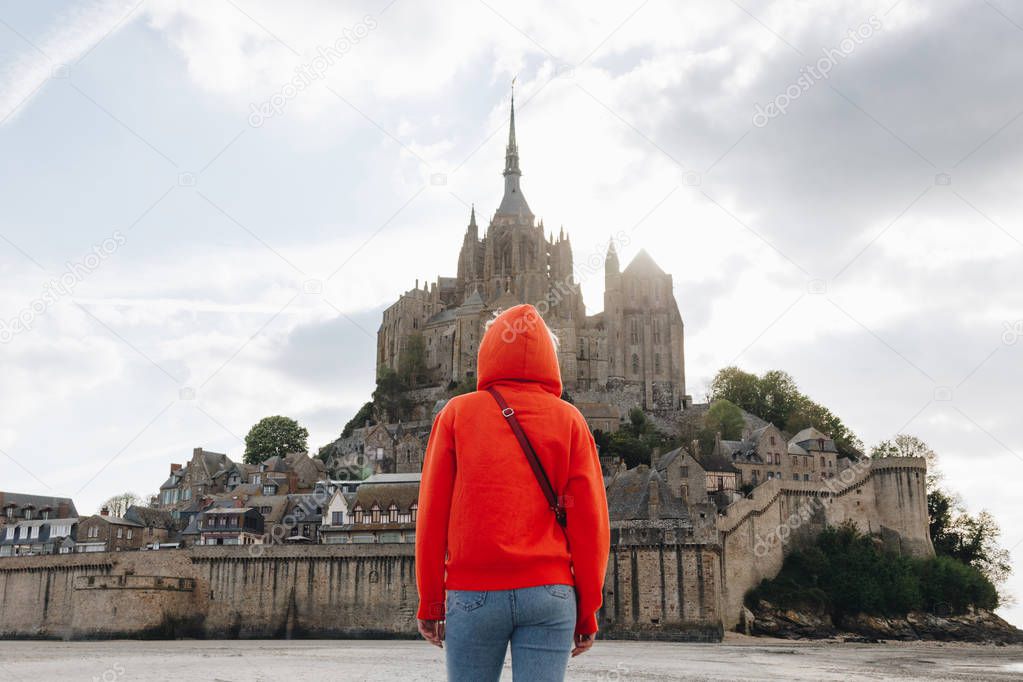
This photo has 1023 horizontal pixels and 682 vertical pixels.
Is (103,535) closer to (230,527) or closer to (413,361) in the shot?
(230,527)

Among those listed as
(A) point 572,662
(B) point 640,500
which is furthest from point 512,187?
(A) point 572,662

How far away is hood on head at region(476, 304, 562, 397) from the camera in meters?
6.41

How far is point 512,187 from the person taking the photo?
128 metres

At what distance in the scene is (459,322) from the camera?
350ft

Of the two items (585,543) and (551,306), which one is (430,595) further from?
(551,306)

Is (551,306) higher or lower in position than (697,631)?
higher

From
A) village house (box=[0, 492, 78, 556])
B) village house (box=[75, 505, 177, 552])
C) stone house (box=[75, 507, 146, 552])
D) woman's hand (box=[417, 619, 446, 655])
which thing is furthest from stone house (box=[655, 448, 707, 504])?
woman's hand (box=[417, 619, 446, 655])

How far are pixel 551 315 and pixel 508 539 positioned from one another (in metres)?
98.4

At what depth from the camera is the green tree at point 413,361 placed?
107 metres

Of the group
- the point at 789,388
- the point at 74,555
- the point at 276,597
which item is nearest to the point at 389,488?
the point at 276,597

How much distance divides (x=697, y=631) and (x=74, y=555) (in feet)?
120

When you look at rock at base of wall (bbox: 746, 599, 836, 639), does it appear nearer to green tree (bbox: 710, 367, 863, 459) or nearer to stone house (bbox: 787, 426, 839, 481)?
stone house (bbox: 787, 426, 839, 481)

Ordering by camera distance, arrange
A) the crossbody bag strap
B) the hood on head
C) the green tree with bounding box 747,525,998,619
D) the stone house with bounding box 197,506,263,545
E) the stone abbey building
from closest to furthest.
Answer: the crossbody bag strap
the hood on head
the green tree with bounding box 747,525,998,619
the stone house with bounding box 197,506,263,545
the stone abbey building

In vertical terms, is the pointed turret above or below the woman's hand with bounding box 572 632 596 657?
above
